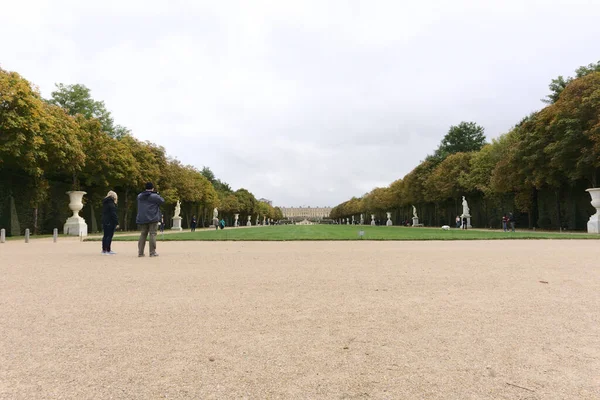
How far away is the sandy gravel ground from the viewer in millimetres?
2947

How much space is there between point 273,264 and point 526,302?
618 centimetres

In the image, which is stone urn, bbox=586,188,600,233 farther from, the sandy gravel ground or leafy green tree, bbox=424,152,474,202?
the sandy gravel ground

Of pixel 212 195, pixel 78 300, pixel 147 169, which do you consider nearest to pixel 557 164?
pixel 78 300

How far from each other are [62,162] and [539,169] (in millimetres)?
38459

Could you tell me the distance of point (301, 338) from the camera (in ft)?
13.3

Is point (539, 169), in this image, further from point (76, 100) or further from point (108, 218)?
point (76, 100)

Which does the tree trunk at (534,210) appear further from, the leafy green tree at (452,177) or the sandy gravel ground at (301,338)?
the sandy gravel ground at (301,338)

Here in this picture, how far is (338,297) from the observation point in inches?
239

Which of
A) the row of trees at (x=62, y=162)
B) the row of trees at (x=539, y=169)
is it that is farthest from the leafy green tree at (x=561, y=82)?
the row of trees at (x=62, y=162)

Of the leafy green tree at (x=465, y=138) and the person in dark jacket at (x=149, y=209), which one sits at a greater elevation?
the leafy green tree at (x=465, y=138)

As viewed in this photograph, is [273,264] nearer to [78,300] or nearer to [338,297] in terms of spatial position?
[338,297]

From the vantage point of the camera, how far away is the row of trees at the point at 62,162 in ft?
78.1

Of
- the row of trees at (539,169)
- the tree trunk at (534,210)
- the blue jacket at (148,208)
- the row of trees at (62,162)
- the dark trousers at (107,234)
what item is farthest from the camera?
the tree trunk at (534,210)

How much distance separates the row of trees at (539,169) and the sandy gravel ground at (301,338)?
28.7m
